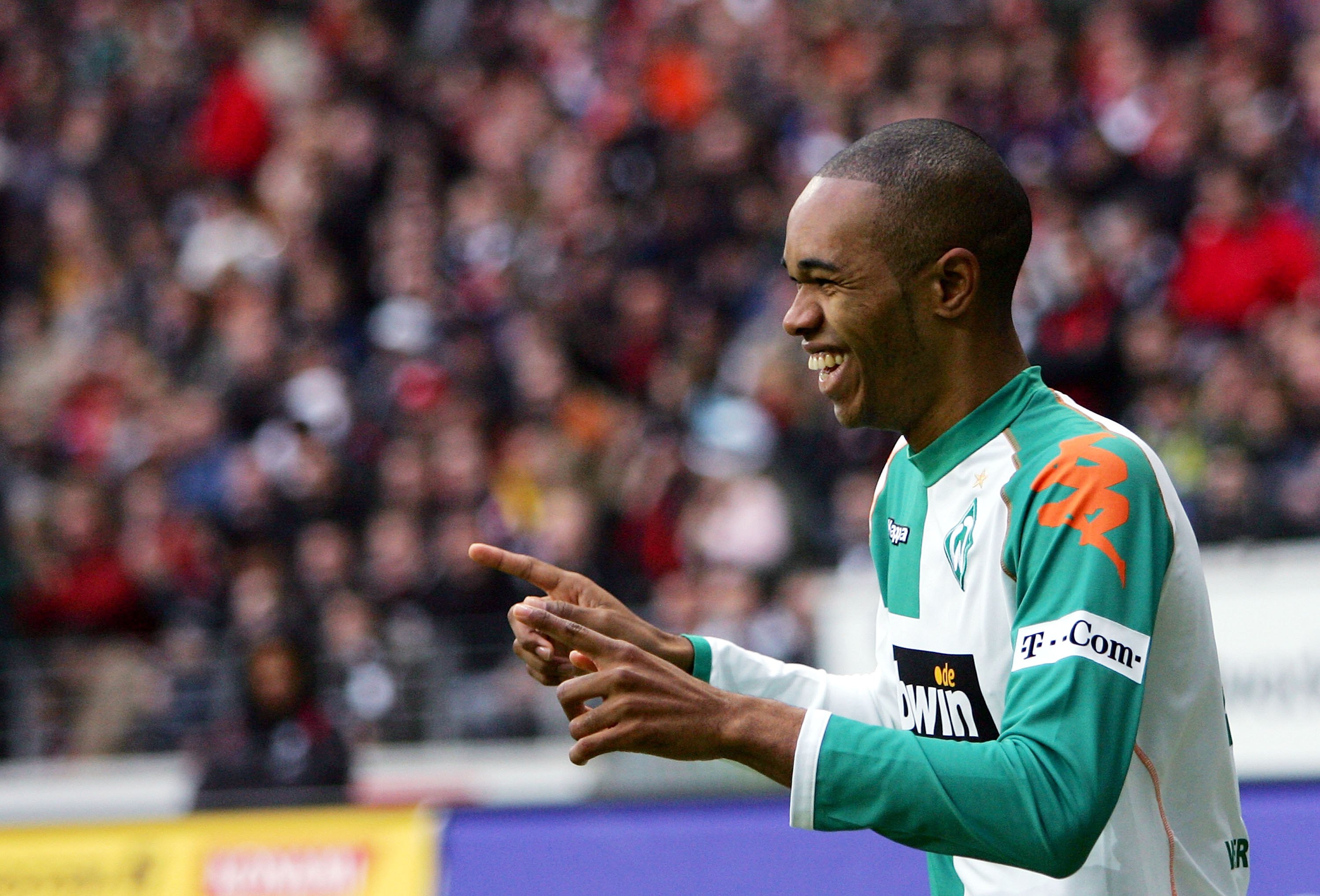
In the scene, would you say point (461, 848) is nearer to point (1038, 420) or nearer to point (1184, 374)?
point (1038, 420)

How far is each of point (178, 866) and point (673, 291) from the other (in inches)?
203

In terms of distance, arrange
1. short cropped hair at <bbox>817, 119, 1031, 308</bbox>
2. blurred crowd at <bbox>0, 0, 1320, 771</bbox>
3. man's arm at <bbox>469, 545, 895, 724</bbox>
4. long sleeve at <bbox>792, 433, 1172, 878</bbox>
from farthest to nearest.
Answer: blurred crowd at <bbox>0, 0, 1320, 771</bbox>, man's arm at <bbox>469, 545, 895, 724</bbox>, short cropped hair at <bbox>817, 119, 1031, 308</bbox>, long sleeve at <bbox>792, 433, 1172, 878</bbox>

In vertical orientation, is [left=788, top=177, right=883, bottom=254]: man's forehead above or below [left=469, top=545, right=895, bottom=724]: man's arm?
above

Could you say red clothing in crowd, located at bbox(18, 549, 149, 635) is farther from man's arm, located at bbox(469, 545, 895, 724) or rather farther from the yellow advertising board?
man's arm, located at bbox(469, 545, 895, 724)

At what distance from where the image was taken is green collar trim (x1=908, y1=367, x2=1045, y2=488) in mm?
2699

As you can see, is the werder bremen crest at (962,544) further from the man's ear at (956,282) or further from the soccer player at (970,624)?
the man's ear at (956,282)

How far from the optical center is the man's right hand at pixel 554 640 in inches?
107

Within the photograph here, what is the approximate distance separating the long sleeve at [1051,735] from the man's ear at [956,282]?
37 cm

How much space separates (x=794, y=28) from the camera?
1125cm

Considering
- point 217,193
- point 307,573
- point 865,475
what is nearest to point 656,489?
point 865,475

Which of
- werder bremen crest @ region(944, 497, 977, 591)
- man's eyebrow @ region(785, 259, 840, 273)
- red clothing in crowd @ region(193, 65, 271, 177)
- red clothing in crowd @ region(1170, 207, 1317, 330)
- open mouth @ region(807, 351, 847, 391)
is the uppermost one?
red clothing in crowd @ region(193, 65, 271, 177)

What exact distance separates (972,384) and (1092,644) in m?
0.58

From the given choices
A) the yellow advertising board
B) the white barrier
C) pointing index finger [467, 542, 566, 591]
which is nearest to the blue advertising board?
the yellow advertising board

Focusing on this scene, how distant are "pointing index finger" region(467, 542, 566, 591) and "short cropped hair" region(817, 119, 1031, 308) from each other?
783 millimetres
